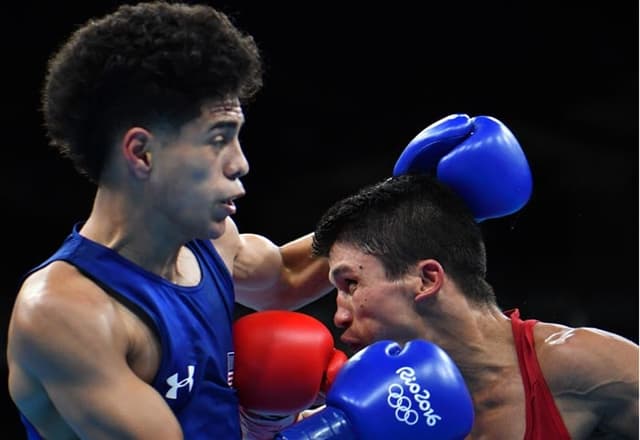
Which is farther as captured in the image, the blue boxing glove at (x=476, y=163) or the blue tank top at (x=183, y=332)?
the blue boxing glove at (x=476, y=163)

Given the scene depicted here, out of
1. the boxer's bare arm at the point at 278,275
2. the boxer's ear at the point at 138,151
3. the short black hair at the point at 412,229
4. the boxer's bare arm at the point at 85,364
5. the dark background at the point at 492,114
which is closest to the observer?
the boxer's bare arm at the point at 85,364

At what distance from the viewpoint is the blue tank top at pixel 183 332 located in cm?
174

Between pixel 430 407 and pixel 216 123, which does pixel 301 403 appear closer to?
pixel 430 407

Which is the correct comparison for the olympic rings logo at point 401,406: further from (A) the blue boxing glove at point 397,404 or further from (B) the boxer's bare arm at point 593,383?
(B) the boxer's bare arm at point 593,383

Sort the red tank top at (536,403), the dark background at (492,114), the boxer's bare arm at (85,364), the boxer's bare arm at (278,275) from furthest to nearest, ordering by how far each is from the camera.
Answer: the dark background at (492,114)
the boxer's bare arm at (278,275)
the red tank top at (536,403)
the boxer's bare arm at (85,364)

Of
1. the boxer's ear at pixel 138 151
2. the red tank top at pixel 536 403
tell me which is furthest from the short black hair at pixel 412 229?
the boxer's ear at pixel 138 151

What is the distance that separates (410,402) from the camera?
178cm

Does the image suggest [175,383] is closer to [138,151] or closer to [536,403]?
[138,151]

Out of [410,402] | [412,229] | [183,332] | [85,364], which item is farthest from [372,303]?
[85,364]

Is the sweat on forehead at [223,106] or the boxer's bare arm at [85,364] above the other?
the sweat on forehead at [223,106]

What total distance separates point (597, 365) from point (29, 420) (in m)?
1.12

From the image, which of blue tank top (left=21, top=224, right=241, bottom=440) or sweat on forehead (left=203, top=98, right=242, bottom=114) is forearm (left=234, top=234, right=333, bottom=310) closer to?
blue tank top (left=21, top=224, right=241, bottom=440)

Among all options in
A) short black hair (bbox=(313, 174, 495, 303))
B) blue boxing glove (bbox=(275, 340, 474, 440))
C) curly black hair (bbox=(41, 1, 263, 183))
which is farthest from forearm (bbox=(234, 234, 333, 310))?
curly black hair (bbox=(41, 1, 263, 183))

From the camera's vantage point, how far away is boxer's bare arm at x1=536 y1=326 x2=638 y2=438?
1995mm
